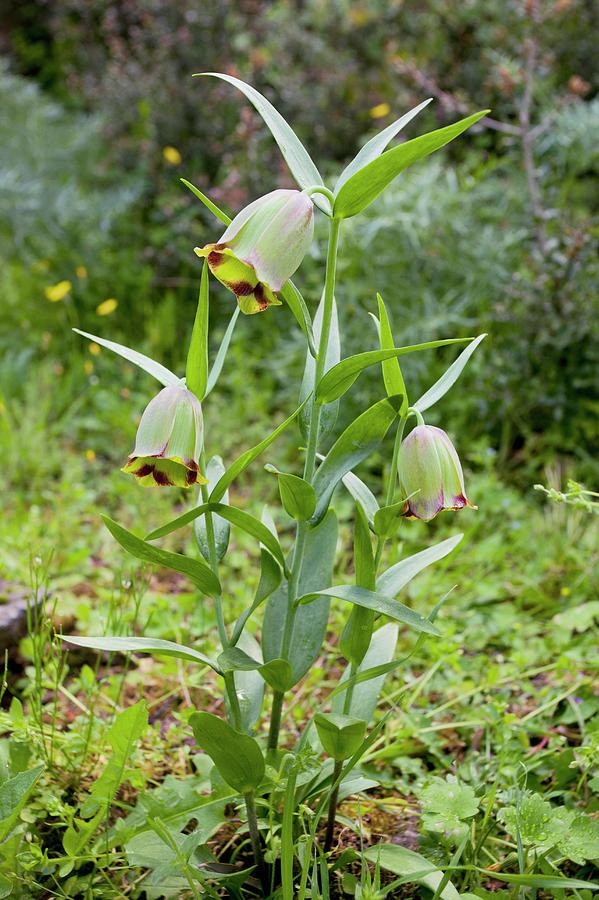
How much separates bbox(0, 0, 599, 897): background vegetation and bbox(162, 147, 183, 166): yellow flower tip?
3cm

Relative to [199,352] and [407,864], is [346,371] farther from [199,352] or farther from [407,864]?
[407,864]

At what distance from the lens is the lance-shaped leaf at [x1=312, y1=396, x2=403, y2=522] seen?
3.42 ft

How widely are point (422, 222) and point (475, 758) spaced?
1719 millimetres

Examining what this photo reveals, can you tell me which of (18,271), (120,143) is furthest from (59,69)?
(18,271)

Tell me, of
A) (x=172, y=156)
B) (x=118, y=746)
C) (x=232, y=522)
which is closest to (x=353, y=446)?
(x=232, y=522)

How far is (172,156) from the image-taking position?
344 cm

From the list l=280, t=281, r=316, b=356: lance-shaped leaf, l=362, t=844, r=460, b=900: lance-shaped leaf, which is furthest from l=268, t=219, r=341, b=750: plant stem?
l=362, t=844, r=460, b=900: lance-shaped leaf

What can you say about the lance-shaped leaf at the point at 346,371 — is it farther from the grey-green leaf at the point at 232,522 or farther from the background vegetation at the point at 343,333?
the background vegetation at the point at 343,333

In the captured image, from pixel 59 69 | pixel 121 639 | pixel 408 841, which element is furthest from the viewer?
pixel 59 69

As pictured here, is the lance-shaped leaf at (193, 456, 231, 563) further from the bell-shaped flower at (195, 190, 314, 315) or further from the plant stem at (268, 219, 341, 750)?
the bell-shaped flower at (195, 190, 314, 315)

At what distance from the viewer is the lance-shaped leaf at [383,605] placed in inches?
38.8

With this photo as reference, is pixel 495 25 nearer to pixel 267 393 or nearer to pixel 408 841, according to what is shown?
pixel 267 393

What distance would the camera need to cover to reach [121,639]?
3.33 feet

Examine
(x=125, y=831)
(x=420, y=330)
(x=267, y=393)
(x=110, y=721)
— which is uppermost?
(x=125, y=831)
